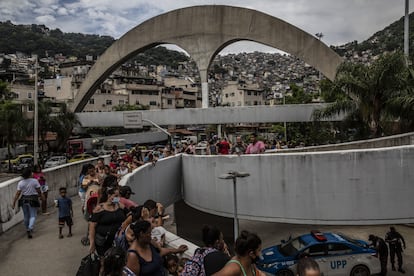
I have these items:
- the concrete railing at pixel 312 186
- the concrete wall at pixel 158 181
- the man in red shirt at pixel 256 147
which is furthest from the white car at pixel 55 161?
the man in red shirt at pixel 256 147

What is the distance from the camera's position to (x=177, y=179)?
1497 cm

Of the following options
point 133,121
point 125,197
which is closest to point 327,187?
point 125,197

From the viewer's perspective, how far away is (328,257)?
1210cm

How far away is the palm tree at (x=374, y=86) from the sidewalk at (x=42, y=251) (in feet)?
45.4

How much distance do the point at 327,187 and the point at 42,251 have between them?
782 centimetres

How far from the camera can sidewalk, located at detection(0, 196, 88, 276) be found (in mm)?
6397

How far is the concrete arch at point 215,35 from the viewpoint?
3231 cm

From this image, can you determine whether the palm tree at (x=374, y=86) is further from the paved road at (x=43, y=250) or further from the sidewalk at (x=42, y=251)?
the sidewalk at (x=42, y=251)

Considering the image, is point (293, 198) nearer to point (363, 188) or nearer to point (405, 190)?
point (363, 188)

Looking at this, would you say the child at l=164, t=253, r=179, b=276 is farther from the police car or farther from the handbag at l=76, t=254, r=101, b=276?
the police car

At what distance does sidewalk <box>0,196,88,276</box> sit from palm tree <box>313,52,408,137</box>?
13845mm

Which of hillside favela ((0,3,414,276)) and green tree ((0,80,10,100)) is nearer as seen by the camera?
hillside favela ((0,3,414,276))

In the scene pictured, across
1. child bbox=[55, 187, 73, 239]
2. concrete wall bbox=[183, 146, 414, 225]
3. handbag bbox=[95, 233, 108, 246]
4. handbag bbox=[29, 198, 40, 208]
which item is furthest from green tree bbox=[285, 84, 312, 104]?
handbag bbox=[95, 233, 108, 246]

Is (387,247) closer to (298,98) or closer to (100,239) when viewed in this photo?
(100,239)
